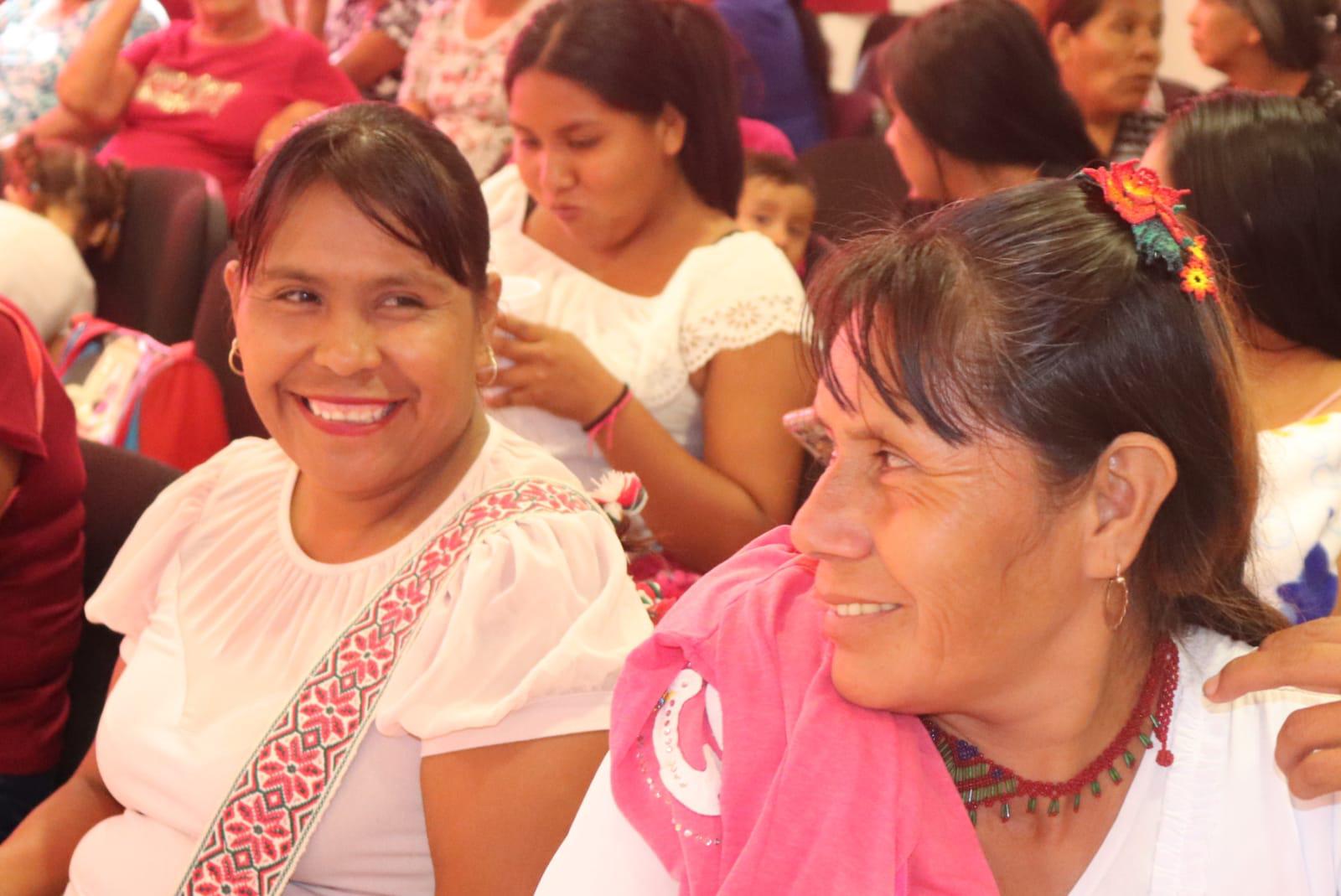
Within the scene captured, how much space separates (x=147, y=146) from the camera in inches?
159

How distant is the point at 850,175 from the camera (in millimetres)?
3418

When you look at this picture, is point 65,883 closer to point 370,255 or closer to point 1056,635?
point 370,255

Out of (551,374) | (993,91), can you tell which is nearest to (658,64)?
(551,374)

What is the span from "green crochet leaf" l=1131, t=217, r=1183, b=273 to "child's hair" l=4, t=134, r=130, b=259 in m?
2.84

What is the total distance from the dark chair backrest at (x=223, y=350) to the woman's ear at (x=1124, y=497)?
5.67 feet

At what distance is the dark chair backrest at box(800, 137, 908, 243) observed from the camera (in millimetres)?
3283

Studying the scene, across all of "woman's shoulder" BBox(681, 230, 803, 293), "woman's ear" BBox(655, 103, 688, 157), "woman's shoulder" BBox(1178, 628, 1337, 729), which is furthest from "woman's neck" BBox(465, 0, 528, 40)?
"woman's shoulder" BBox(1178, 628, 1337, 729)

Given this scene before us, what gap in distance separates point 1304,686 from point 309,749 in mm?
861

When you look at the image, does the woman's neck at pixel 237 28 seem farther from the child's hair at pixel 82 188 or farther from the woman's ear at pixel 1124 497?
the woman's ear at pixel 1124 497

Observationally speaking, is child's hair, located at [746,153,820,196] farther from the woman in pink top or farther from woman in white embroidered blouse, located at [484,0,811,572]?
the woman in pink top

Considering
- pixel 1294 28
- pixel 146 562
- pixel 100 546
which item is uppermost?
pixel 1294 28

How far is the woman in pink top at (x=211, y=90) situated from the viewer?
13.1 ft

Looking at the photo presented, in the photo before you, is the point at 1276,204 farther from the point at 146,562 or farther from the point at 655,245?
the point at 146,562

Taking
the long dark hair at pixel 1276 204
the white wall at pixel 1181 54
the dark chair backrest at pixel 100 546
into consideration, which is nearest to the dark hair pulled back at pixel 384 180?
the dark chair backrest at pixel 100 546
